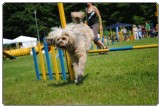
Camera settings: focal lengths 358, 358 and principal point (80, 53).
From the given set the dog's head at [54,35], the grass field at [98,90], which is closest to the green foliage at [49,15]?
the dog's head at [54,35]

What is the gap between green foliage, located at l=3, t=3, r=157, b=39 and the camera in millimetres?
11133

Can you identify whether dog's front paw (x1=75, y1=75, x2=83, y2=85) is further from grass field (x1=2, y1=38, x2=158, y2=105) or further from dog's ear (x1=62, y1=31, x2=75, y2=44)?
dog's ear (x1=62, y1=31, x2=75, y2=44)

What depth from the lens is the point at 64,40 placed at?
22.2 feet

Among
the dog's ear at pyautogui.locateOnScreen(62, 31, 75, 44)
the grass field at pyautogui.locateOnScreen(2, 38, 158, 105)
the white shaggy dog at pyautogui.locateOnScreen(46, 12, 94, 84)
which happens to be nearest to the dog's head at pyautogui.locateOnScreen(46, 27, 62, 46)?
the white shaggy dog at pyautogui.locateOnScreen(46, 12, 94, 84)

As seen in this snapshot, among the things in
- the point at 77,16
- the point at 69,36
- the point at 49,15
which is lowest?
the point at 69,36

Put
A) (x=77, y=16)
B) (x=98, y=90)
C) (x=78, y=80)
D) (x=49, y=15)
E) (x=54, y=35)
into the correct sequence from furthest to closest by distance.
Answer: (x=49, y=15) → (x=77, y=16) → (x=54, y=35) → (x=78, y=80) → (x=98, y=90)

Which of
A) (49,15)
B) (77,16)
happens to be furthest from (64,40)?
(49,15)

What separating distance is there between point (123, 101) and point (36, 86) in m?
2.45

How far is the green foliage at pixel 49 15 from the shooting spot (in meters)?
11.1

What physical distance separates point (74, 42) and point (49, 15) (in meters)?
6.65

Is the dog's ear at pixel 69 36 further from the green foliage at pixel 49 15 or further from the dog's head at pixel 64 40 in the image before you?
the green foliage at pixel 49 15

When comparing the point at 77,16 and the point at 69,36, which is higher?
the point at 77,16

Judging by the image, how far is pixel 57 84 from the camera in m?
6.90

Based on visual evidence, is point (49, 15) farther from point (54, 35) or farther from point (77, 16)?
point (54, 35)
